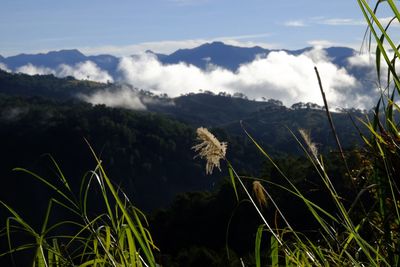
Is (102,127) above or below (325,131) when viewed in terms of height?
above

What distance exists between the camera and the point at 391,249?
1468 mm

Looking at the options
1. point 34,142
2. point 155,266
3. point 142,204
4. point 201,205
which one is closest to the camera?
point 155,266

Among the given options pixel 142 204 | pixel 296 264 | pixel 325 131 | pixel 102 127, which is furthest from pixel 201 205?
pixel 325 131

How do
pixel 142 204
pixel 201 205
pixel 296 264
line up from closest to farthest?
pixel 296 264 < pixel 201 205 < pixel 142 204

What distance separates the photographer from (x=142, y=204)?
426 ft

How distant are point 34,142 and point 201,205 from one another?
104 meters

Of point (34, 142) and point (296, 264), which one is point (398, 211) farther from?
point (34, 142)

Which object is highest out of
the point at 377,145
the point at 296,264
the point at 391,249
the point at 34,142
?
the point at 377,145

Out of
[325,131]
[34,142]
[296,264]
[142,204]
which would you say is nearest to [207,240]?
[296,264]

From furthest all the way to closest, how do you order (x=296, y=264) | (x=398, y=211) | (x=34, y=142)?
(x=34, y=142)
(x=296, y=264)
(x=398, y=211)

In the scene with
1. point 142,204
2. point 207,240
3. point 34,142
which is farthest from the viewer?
point 34,142

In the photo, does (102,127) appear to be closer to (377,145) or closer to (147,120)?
(147,120)

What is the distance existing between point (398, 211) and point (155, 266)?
2.20 ft

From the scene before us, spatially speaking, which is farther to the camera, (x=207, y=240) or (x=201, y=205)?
(x=201, y=205)
